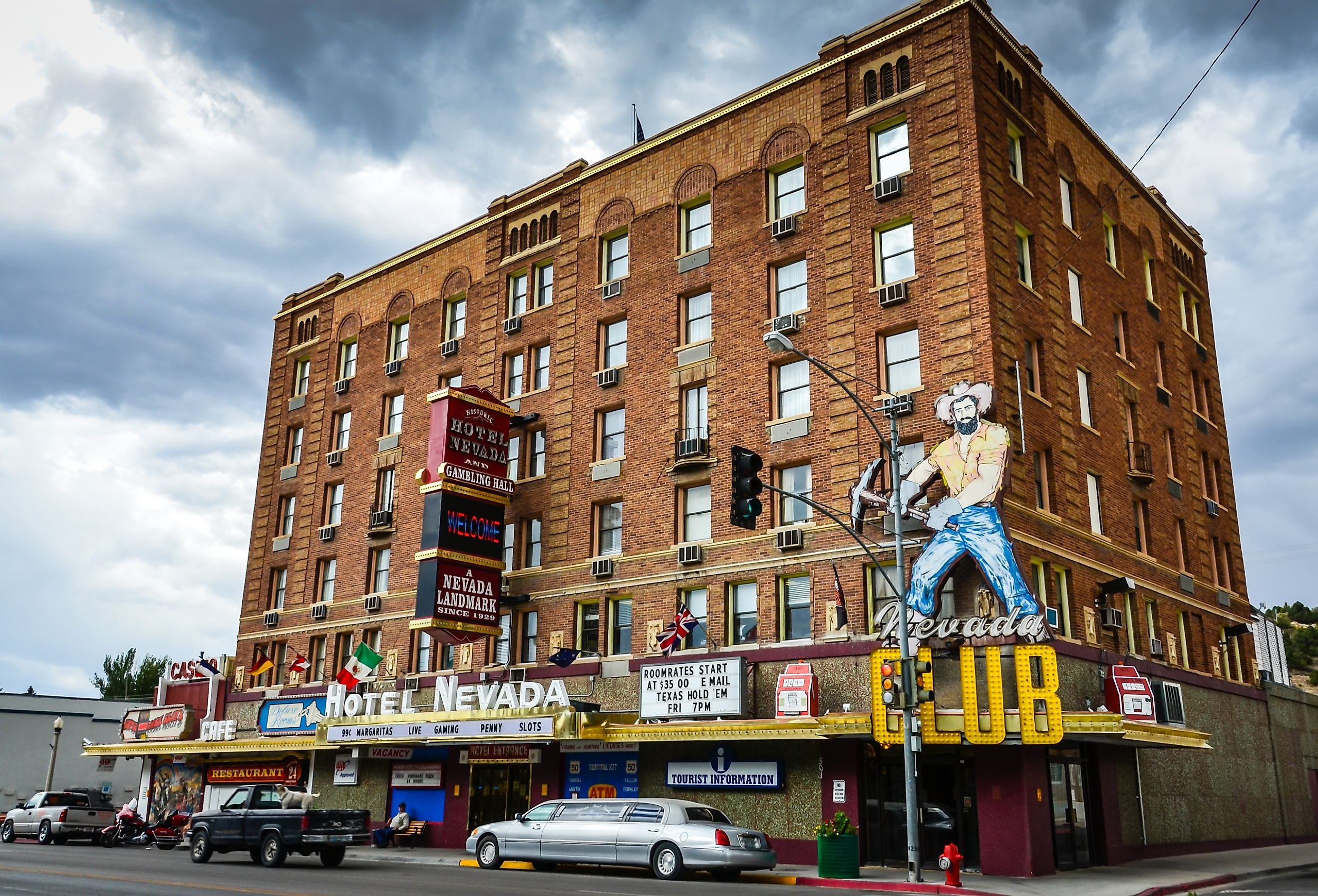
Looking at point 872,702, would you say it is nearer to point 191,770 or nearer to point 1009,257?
point 1009,257

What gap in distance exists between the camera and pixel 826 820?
86.3 feet

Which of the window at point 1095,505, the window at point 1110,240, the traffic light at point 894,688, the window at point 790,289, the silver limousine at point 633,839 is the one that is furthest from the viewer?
the window at point 1110,240

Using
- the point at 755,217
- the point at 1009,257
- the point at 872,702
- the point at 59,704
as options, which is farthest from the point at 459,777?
the point at 59,704

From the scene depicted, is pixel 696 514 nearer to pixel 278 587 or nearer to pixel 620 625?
pixel 620 625

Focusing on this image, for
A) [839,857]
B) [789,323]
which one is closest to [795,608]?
[839,857]

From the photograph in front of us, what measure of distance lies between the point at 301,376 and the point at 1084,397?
32.3 meters

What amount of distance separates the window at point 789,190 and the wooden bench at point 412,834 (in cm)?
2162

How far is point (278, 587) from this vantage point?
148 feet

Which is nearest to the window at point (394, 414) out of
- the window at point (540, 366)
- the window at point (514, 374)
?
the window at point (514, 374)

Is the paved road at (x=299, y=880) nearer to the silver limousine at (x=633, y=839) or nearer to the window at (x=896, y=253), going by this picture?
the silver limousine at (x=633, y=839)

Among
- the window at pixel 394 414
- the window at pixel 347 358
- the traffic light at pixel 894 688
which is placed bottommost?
the traffic light at pixel 894 688

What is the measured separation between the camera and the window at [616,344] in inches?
1415

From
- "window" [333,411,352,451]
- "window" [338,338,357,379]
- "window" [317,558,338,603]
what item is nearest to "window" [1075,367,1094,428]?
"window" [317,558,338,603]

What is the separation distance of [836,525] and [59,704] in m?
57.7
